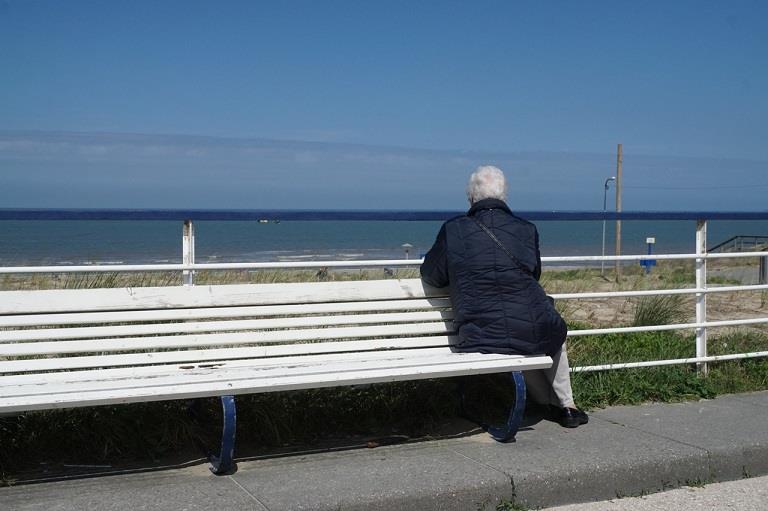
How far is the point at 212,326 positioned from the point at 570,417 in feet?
6.42

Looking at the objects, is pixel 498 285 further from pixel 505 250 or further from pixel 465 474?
pixel 465 474

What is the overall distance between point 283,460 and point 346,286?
42.8 inches

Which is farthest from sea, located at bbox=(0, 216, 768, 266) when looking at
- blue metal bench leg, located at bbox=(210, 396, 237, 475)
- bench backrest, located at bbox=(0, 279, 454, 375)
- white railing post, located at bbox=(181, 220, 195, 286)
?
blue metal bench leg, located at bbox=(210, 396, 237, 475)

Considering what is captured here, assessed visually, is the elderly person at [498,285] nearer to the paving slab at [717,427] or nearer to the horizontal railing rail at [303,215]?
the horizontal railing rail at [303,215]

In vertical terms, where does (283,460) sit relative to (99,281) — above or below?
below

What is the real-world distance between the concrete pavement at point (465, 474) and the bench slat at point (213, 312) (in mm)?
774

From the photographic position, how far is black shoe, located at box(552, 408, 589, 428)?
4.91 metres

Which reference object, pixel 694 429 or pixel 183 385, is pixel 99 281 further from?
pixel 694 429

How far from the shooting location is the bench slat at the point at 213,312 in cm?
429

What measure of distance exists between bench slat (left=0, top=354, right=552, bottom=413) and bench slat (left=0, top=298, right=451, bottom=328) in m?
0.50

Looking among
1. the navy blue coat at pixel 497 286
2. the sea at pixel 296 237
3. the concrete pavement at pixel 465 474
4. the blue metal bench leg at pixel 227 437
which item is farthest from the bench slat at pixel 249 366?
the sea at pixel 296 237

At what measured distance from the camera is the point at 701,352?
616 centimetres

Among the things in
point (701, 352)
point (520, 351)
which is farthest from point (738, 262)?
point (520, 351)

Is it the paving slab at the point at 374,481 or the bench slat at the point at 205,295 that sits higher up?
the bench slat at the point at 205,295
